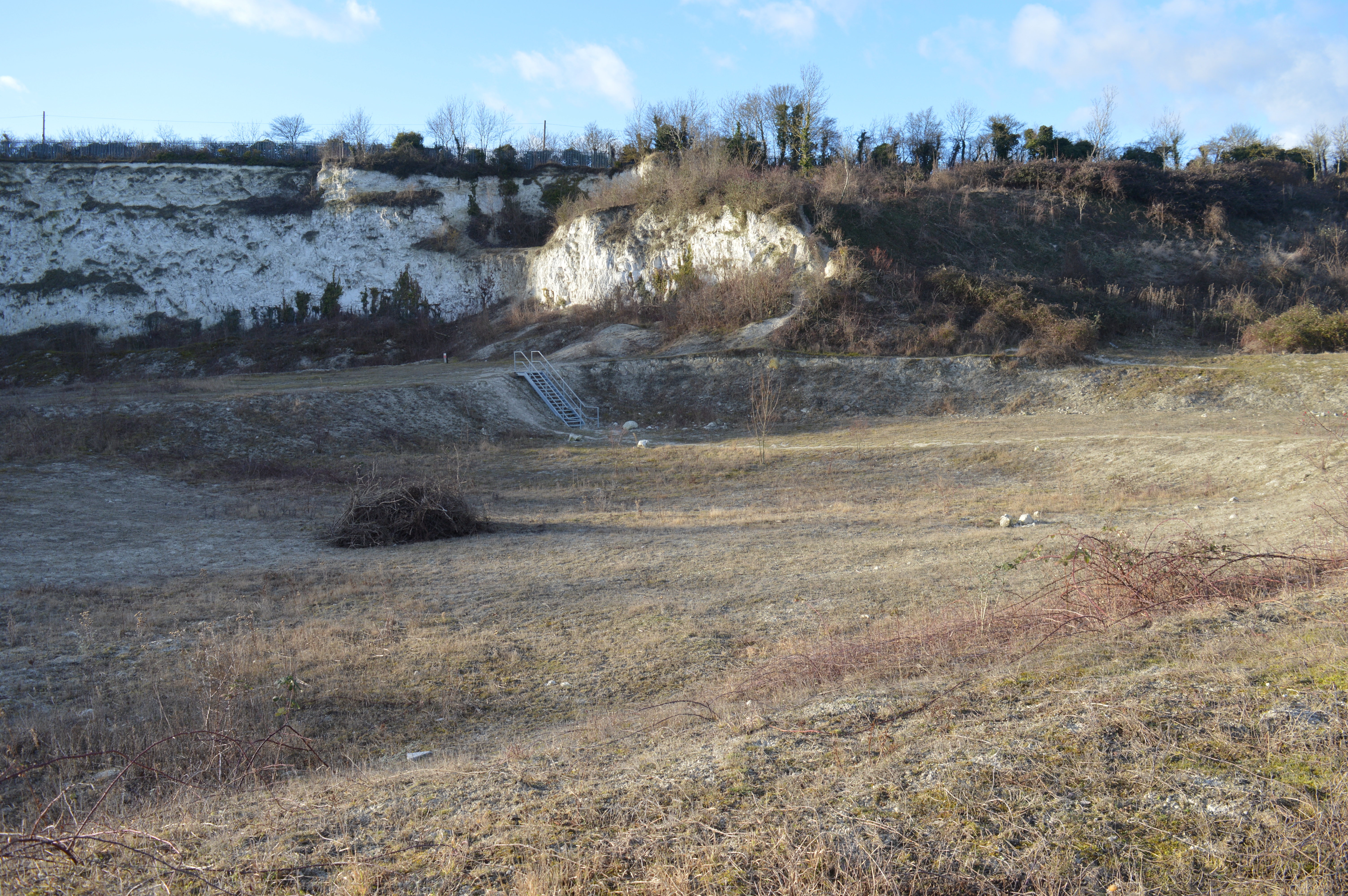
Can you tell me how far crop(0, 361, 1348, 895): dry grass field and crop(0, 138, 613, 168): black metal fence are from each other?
41.3 meters

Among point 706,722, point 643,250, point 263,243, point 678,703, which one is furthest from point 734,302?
point 706,722

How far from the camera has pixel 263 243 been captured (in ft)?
155

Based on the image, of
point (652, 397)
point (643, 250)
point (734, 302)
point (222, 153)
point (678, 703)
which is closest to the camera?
point (678, 703)

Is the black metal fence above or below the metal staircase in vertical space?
above

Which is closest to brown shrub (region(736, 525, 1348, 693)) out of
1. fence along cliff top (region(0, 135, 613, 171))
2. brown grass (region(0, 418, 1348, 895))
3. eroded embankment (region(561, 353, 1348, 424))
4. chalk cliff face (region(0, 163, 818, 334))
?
brown grass (region(0, 418, 1348, 895))

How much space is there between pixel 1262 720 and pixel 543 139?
70.0m

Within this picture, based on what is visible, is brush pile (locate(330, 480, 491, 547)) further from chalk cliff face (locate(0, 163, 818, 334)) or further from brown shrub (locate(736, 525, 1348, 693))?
chalk cliff face (locate(0, 163, 818, 334))

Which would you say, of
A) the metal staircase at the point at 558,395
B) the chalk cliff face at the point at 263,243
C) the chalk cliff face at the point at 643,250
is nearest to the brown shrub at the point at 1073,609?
the metal staircase at the point at 558,395

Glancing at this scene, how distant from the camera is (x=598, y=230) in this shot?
43344 millimetres

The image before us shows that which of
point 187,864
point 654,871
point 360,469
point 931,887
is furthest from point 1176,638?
point 360,469

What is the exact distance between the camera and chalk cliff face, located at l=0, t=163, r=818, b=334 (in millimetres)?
43156

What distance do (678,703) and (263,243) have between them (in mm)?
49799

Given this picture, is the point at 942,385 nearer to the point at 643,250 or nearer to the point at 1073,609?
the point at 643,250

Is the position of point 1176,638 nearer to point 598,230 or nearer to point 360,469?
Answer: point 360,469
